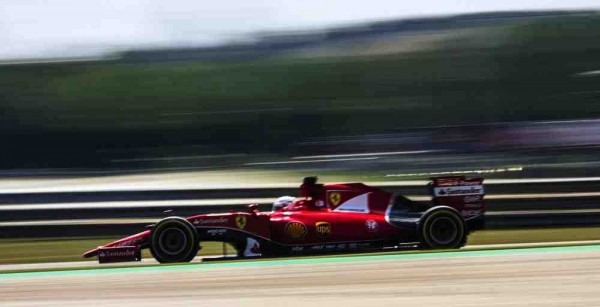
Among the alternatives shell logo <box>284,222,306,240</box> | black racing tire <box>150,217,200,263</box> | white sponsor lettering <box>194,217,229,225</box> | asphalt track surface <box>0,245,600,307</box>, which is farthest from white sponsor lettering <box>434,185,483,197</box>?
black racing tire <box>150,217,200,263</box>

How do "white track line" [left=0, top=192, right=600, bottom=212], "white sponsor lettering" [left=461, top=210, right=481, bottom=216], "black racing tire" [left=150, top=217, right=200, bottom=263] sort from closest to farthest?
"black racing tire" [left=150, top=217, right=200, bottom=263] < "white sponsor lettering" [left=461, top=210, right=481, bottom=216] < "white track line" [left=0, top=192, right=600, bottom=212]

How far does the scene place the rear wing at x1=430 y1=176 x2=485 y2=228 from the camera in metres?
9.49

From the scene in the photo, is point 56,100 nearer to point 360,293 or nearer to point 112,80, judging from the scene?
point 112,80

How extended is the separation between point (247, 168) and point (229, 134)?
674 centimetres

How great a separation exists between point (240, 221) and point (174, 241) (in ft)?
2.20

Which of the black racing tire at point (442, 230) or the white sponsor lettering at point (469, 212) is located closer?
the black racing tire at point (442, 230)

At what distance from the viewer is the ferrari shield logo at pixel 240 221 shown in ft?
29.8

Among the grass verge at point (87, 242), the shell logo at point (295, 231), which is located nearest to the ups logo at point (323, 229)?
the shell logo at point (295, 231)

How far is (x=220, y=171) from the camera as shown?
84.6 feet

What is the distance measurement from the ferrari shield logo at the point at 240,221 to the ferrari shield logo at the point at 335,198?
912 mm

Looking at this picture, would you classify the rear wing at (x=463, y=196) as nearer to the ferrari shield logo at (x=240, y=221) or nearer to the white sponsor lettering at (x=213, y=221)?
the ferrari shield logo at (x=240, y=221)

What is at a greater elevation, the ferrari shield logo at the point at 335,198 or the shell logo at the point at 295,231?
the ferrari shield logo at the point at 335,198

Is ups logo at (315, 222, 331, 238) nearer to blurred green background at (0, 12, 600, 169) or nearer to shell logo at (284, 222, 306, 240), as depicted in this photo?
shell logo at (284, 222, 306, 240)

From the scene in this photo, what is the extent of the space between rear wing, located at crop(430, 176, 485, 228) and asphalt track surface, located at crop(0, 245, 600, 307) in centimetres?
166
